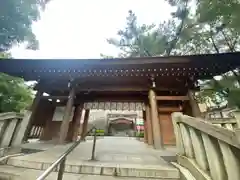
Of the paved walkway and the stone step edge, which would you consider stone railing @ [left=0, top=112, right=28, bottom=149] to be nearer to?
the paved walkway

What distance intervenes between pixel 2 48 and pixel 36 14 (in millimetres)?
2528

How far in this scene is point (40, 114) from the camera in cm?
718

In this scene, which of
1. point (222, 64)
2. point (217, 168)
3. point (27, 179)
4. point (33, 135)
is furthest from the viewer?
point (33, 135)

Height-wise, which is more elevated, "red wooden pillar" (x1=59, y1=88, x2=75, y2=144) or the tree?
the tree

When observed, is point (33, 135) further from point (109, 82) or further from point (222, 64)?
point (222, 64)

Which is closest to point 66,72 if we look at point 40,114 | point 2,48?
point 40,114

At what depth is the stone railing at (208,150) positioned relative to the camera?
1.49 meters

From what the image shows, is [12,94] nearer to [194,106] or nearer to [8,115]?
[8,115]

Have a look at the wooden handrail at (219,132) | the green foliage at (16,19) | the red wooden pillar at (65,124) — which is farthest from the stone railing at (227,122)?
the green foliage at (16,19)

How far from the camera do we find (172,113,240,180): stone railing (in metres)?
1.49

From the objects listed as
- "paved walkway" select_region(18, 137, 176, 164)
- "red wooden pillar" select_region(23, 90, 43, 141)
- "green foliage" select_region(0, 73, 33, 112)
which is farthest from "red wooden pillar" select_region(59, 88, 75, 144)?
"green foliage" select_region(0, 73, 33, 112)

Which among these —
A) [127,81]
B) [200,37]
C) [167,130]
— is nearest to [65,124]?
[127,81]

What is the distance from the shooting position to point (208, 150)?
1.96 m

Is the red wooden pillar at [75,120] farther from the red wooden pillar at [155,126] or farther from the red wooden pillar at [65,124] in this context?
the red wooden pillar at [155,126]
